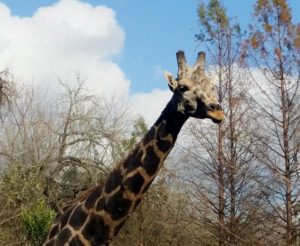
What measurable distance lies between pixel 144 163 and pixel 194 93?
88 centimetres

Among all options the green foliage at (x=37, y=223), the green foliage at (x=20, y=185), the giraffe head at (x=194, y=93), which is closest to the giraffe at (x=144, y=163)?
the giraffe head at (x=194, y=93)

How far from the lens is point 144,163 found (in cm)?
569

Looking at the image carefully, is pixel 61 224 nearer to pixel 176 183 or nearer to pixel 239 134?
pixel 239 134

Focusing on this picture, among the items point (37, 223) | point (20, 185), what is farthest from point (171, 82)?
point (20, 185)

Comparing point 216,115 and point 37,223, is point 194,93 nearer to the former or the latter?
point 216,115

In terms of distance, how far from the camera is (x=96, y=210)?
234 inches

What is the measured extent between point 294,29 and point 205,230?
21.2 feet

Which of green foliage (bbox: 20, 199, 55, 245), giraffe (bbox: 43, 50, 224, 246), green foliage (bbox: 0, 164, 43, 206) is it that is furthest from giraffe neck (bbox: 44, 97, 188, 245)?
green foliage (bbox: 0, 164, 43, 206)

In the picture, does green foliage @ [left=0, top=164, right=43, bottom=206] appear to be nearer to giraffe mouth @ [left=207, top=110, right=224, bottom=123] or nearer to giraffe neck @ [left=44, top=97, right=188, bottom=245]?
giraffe neck @ [left=44, top=97, right=188, bottom=245]

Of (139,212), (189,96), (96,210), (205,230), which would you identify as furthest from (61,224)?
(139,212)

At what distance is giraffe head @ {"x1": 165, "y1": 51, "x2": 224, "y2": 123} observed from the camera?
5.30 m

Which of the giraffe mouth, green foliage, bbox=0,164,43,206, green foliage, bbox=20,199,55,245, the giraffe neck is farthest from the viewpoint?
green foliage, bbox=0,164,43,206

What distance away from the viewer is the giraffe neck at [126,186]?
5.65 meters

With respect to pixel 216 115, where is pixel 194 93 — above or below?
above
